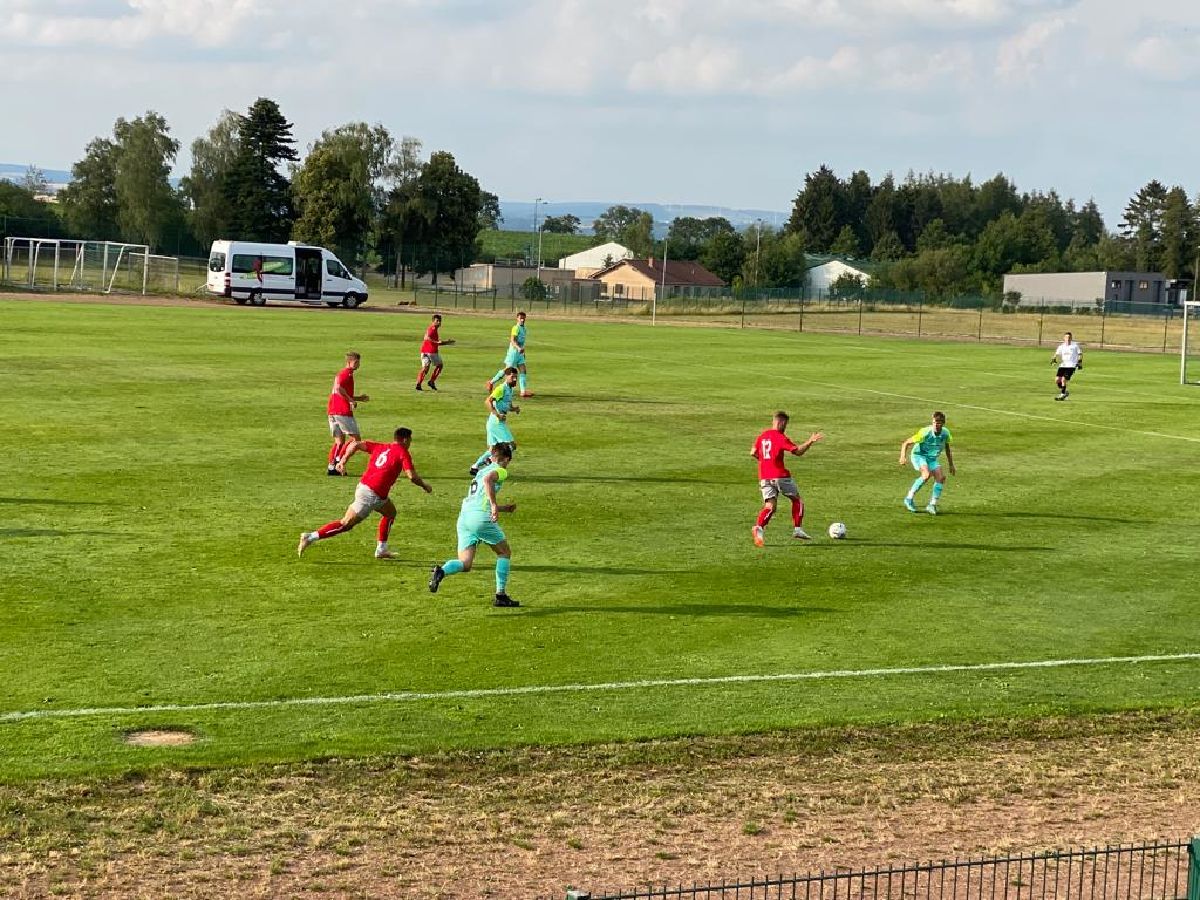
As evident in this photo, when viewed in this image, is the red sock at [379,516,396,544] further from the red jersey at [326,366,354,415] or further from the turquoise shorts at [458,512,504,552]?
the red jersey at [326,366,354,415]

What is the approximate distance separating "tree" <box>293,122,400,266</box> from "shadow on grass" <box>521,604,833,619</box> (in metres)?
98.9

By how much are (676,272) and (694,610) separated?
429 feet

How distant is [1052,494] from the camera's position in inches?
1047

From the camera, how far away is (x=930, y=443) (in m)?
23.5

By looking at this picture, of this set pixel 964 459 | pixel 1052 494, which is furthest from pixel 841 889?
pixel 964 459

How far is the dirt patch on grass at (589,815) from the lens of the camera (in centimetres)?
1038

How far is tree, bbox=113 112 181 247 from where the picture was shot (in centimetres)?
12275

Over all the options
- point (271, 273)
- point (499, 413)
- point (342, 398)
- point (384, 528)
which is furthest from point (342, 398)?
point (271, 273)

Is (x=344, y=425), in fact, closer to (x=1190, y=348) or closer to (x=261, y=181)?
(x=1190, y=348)

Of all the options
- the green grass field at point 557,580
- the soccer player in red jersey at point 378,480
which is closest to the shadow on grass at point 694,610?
the green grass field at point 557,580

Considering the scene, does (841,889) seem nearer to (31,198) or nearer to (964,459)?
(964,459)

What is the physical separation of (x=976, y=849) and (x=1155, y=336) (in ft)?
266

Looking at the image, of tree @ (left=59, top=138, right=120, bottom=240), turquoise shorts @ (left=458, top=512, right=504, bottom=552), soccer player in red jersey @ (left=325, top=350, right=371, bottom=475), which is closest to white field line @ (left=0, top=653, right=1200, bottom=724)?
turquoise shorts @ (left=458, top=512, right=504, bottom=552)

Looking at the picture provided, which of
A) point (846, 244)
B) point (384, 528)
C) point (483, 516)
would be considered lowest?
point (384, 528)
